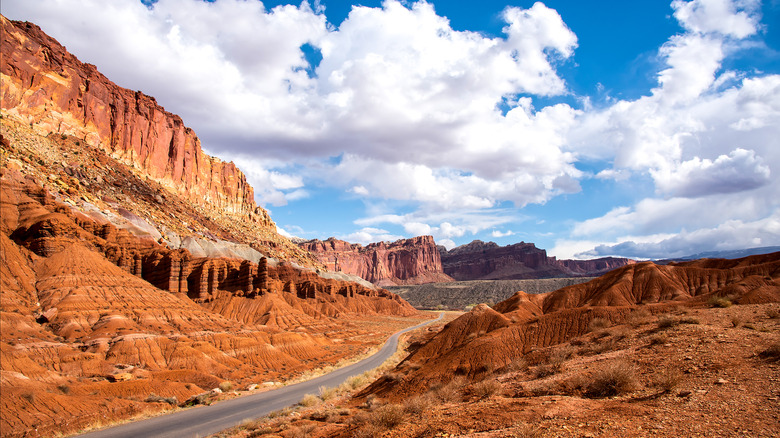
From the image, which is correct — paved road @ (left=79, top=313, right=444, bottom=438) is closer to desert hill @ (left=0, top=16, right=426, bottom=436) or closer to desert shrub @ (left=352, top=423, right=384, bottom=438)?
desert hill @ (left=0, top=16, right=426, bottom=436)

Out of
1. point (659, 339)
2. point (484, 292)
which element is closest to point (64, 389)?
point (659, 339)

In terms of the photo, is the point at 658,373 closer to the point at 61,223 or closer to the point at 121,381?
the point at 121,381

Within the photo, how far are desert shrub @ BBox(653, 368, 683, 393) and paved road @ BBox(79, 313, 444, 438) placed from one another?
2259cm

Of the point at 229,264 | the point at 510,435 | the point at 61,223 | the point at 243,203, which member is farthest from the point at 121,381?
the point at 243,203

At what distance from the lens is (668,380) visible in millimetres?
11211

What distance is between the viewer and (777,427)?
799 centimetres

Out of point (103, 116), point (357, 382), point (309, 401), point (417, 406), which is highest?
point (103, 116)

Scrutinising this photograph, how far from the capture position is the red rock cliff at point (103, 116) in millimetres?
86500

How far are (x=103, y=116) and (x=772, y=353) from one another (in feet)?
468

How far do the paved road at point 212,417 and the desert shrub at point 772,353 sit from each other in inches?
1018

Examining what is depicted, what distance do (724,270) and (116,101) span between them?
150960 millimetres

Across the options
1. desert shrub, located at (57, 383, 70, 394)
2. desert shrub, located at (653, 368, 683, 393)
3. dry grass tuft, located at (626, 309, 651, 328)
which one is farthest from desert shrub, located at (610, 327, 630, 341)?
desert shrub, located at (57, 383, 70, 394)

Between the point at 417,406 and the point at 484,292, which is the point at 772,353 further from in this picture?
the point at 484,292


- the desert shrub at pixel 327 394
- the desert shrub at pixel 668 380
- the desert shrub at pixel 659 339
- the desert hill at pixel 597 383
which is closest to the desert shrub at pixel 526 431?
the desert hill at pixel 597 383
